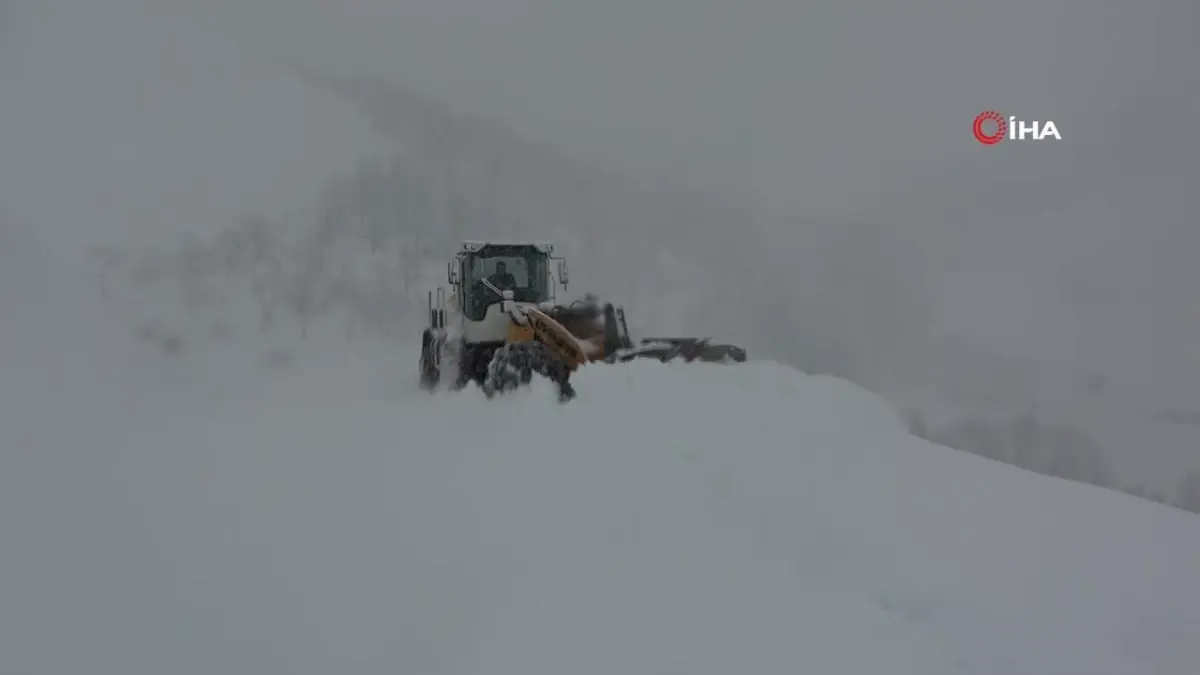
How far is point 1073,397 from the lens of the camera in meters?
17.0

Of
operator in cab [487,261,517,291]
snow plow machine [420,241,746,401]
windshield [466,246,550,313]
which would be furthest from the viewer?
operator in cab [487,261,517,291]

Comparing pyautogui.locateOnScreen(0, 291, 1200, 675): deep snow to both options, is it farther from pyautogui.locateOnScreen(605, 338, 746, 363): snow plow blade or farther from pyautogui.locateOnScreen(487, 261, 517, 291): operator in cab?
pyautogui.locateOnScreen(487, 261, 517, 291): operator in cab

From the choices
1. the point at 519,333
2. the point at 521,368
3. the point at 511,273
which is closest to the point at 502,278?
the point at 511,273

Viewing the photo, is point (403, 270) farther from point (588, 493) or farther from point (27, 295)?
point (588, 493)

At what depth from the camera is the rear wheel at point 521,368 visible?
914cm

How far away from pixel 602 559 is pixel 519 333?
22.8ft

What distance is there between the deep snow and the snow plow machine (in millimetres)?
2897

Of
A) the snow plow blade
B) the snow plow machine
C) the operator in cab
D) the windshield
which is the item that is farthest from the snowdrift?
the operator in cab

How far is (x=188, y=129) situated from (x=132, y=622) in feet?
89.7

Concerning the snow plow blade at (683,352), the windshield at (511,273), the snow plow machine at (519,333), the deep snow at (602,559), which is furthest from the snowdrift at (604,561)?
the windshield at (511,273)

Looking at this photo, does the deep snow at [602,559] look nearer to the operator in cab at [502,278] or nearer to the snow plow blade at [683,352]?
the snow plow blade at [683,352]

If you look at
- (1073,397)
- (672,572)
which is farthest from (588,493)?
(1073,397)

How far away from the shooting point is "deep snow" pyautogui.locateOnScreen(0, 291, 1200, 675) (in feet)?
10.1

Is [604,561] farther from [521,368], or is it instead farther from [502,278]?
[502,278]
